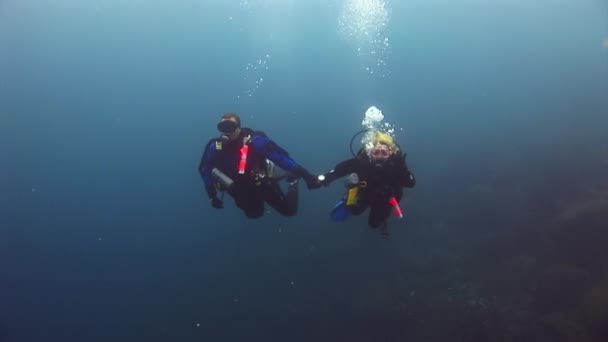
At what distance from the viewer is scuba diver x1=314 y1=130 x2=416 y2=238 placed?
5465mm

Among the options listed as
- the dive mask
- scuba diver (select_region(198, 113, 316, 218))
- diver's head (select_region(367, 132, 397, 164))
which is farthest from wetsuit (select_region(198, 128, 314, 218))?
diver's head (select_region(367, 132, 397, 164))

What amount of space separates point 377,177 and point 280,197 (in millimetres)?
2127

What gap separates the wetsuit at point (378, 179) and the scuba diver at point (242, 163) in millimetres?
650

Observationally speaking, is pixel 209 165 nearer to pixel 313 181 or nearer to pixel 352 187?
pixel 313 181

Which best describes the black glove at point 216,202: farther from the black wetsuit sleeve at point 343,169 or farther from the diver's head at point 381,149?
the diver's head at point 381,149

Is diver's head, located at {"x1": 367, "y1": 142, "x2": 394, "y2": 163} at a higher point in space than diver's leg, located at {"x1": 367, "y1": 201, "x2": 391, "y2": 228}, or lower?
higher

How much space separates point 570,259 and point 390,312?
5.23 meters

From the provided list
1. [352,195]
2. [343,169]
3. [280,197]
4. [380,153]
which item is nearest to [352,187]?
[352,195]

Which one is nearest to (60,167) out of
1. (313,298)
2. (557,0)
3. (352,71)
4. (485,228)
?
(352,71)

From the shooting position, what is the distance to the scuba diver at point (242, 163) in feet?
19.4

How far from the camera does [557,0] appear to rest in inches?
2923

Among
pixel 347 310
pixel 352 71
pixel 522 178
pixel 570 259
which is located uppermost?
pixel 352 71

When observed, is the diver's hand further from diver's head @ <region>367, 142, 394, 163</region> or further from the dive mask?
the dive mask

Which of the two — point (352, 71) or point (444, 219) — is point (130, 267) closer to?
point (444, 219)
